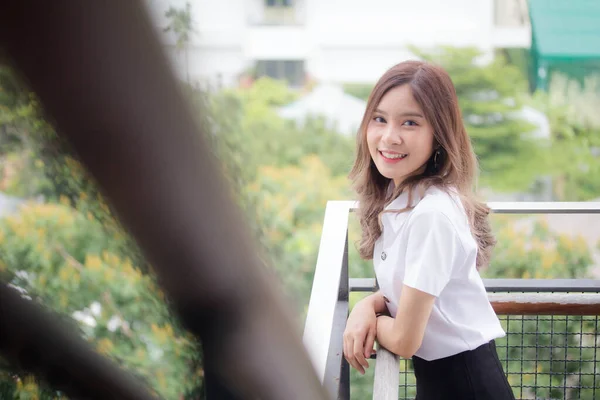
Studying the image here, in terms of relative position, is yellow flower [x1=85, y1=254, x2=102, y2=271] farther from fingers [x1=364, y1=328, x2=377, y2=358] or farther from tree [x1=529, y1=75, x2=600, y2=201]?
tree [x1=529, y1=75, x2=600, y2=201]

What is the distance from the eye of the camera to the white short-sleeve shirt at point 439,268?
79 cm

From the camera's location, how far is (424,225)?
0.81 m

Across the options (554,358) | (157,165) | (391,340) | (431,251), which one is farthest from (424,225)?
(554,358)

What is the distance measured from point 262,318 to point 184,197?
0.16 ft

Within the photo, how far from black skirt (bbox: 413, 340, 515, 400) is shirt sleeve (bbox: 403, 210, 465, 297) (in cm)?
15

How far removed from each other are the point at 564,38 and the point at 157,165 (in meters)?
10.8

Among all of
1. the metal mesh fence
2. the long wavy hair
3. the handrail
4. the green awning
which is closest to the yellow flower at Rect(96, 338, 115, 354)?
the handrail

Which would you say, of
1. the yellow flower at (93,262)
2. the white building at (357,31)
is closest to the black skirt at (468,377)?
the yellow flower at (93,262)

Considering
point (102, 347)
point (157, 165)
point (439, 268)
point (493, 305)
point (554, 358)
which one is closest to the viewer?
point (157, 165)

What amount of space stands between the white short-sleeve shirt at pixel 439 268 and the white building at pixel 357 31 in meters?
9.77

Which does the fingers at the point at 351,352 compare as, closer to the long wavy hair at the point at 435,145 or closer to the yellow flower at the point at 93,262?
the long wavy hair at the point at 435,145

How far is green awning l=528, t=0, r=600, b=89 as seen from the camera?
9.84 m

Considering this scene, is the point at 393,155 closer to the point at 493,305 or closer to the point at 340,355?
the point at 340,355

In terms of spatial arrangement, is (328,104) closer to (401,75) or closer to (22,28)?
(401,75)
